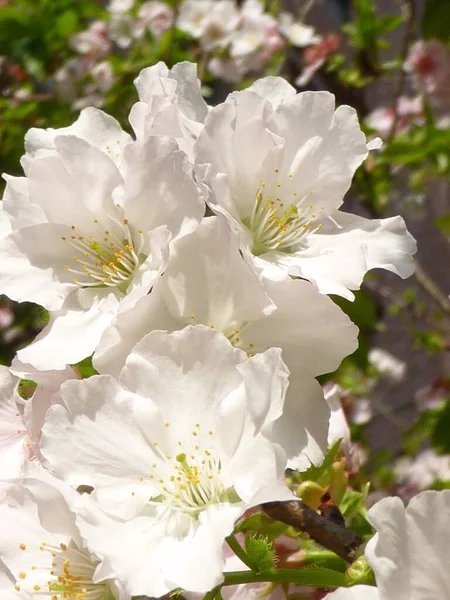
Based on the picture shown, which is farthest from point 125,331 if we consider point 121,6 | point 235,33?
point 121,6

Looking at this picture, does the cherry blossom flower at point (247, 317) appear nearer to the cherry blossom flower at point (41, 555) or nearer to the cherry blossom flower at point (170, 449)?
the cherry blossom flower at point (170, 449)

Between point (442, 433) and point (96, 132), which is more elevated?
point (96, 132)

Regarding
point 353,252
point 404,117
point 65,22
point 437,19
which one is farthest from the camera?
point 404,117

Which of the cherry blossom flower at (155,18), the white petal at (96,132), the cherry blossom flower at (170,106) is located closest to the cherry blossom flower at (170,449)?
the cherry blossom flower at (170,106)

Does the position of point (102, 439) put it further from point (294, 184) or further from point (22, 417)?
point (294, 184)

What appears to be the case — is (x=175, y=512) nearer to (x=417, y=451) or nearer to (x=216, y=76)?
(x=216, y=76)

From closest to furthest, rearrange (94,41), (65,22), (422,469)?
(65,22), (422,469), (94,41)

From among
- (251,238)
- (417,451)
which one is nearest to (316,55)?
(417,451)

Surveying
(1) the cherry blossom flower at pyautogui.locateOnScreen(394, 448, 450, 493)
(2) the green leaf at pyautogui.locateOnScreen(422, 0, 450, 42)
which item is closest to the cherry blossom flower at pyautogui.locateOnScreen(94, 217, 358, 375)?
(2) the green leaf at pyautogui.locateOnScreen(422, 0, 450, 42)
